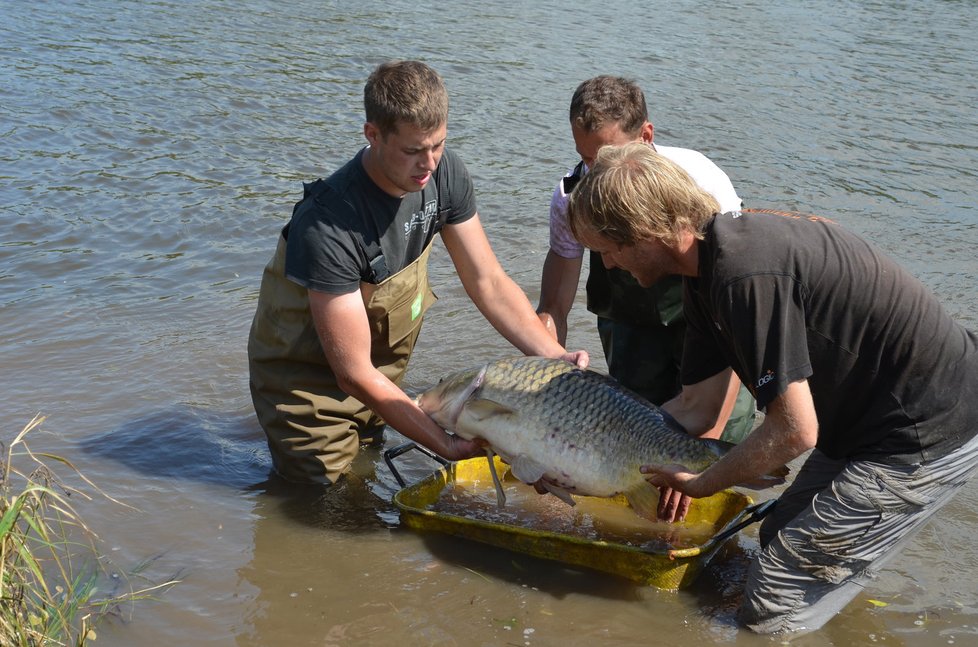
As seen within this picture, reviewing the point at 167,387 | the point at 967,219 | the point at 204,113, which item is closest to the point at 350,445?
the point at 167,387

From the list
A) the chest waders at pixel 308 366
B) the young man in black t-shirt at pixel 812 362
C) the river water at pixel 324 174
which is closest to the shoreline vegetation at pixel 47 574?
the river water at pixel 324 174

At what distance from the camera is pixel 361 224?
459 cm

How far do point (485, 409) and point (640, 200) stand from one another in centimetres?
136

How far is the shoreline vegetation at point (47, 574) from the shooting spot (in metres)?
3.23

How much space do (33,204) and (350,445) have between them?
542cm

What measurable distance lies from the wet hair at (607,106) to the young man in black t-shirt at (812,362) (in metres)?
1.34

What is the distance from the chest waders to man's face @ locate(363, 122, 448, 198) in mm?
545

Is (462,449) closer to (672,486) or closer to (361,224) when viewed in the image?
(672,486)

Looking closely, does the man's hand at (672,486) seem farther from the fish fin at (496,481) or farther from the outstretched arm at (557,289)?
the outstretched arm at (557,289)

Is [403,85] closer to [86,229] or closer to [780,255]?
[780,255]

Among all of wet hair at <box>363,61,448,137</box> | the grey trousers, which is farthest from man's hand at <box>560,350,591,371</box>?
wet hair at <box>363,61,448,137</box>

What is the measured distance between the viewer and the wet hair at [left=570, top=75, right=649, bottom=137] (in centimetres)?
496

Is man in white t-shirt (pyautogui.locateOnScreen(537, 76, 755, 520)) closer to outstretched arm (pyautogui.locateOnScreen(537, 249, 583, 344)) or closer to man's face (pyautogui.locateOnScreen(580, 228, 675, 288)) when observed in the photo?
outstretched arm (pyautogui.locateOnScreen(537, 249, 583, 344))

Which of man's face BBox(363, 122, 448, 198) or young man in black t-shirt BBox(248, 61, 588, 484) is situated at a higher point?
man's face BBox(363, 122, 448, 198)
